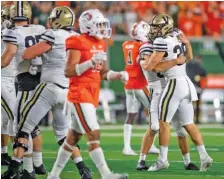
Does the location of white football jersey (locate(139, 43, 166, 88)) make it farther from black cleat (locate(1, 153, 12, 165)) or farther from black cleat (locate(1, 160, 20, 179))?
black cleat (locate(1, 160, 20, 179))

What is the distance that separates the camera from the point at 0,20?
856 centimetres

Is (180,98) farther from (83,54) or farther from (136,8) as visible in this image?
(136,8)

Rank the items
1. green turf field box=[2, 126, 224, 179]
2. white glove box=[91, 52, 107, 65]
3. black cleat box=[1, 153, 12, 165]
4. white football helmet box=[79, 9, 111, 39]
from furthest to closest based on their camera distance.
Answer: black cleat box=[1, 153, 12, 165]
green turf field box=[2, 126, 224, 179]
white football helmet box=[79, 9, 111, 39]
white glove box=[91, 52, 107, 65]

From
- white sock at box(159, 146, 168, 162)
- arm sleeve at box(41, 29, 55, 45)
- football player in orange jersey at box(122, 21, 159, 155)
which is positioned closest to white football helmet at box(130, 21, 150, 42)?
football player in orange jersey at box(122, 21, 159, 155)

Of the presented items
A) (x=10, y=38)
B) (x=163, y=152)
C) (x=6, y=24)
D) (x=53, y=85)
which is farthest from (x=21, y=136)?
(x=163, y=152)

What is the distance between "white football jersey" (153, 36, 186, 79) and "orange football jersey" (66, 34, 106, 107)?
1.14 meters

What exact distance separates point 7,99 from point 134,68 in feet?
7.44

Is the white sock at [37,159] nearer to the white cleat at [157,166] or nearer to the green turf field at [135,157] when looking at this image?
the green turf field at [135,157]

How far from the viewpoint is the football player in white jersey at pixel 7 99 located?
8906 millimetres

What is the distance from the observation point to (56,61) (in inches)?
316

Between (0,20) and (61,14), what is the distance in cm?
90

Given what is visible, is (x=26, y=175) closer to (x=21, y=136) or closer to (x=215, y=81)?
(x=21, y=136)

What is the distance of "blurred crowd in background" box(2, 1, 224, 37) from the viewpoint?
59.5 feet

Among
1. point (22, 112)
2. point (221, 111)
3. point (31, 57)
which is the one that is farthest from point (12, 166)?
point (221, 111)
